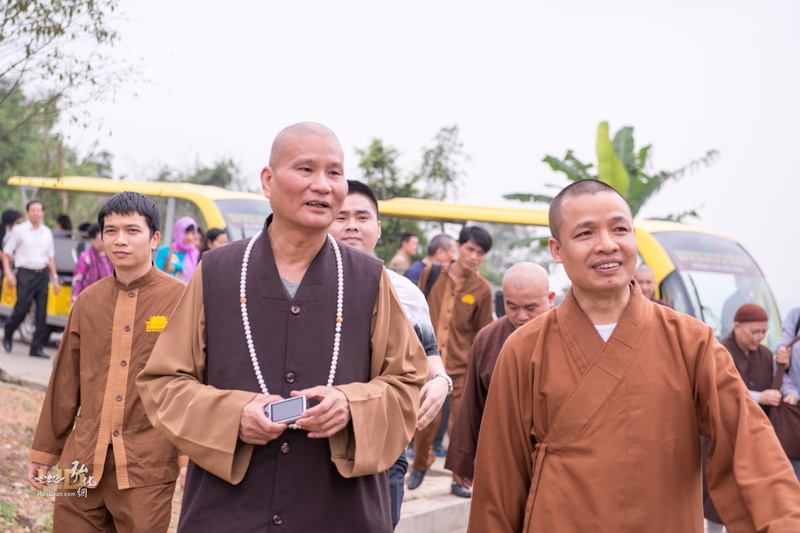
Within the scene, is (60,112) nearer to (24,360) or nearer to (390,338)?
(390,338)

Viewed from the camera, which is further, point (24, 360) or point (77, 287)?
point (24, 360)

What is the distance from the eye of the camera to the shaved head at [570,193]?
331cm

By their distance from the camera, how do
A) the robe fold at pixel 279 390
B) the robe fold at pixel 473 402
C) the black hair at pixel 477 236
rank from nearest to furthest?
1. the robe fold at pixel 279 390
2. the robe fold at pixel 473 402
3. the black hair at pixel 477 236

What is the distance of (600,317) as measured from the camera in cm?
327

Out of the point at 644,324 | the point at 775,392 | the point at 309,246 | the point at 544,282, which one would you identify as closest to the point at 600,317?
the point at 644,324

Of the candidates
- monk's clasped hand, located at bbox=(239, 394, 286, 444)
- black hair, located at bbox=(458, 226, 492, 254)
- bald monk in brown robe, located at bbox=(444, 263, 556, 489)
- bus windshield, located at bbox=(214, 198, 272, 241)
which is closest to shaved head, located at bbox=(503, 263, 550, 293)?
bald monk in brown robe, located at bbox=(444, 263, 556, 489)

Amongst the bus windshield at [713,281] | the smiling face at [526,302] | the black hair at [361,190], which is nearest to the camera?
the black hair at [361,190]

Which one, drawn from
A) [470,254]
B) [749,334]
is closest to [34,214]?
[470,254]

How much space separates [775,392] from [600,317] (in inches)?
172

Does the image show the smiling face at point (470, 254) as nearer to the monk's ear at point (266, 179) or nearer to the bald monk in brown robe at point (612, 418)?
the bald monk in brown robe at point (612, 418)

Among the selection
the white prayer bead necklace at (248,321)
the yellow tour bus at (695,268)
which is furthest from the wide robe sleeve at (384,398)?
the yellow tour bus at (695,268)

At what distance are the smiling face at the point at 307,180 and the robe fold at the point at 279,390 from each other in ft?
0.54

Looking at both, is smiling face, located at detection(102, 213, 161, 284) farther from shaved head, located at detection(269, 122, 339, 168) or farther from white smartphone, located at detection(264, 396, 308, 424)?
white smartphone, located at detection(264, 396, 308, 424)

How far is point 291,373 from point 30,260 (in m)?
10.2
